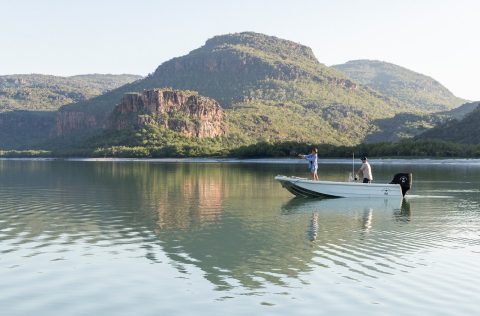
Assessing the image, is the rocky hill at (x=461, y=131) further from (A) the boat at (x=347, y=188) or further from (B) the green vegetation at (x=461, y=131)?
(A) the boat at (x=347, y=188)

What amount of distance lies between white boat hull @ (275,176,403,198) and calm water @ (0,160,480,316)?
18.1 feet

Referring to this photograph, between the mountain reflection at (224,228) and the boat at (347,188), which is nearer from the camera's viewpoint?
the mountain reflection at (224,228)

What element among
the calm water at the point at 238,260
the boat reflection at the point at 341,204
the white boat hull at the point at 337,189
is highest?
the white boat hull at the point at 337,189

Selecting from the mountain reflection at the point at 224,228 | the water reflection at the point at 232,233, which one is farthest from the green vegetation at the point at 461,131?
the water reflection at the point at 232,233

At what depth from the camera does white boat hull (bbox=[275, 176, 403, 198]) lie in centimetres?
4219

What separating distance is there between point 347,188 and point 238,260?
955 inches

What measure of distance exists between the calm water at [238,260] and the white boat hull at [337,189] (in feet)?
18.1

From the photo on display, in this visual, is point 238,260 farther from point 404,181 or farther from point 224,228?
point 404,181

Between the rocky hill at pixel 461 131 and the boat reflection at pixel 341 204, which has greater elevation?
the rocky hill at pixel 461 131

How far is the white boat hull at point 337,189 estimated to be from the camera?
138 ft

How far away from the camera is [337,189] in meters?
42.7

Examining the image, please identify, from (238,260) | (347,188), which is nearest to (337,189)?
(347,188)

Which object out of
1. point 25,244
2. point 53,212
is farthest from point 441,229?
point 53,212

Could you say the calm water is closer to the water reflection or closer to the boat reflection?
the water reflection
